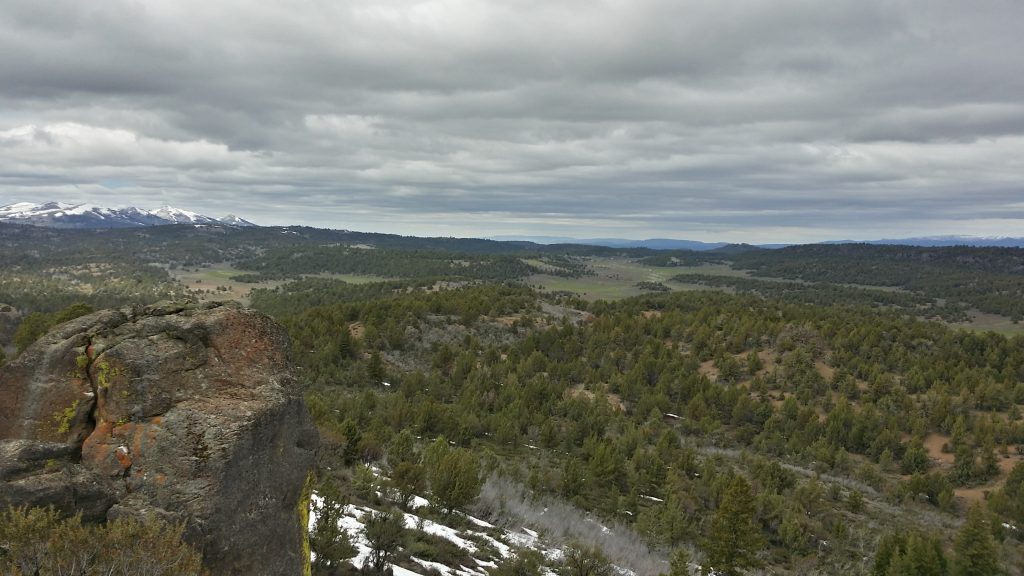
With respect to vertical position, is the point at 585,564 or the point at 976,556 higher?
the point at 585,564

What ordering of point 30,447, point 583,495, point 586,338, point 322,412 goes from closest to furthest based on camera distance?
point 30,447 → point 322,412 → point 583,495 → point 586,338

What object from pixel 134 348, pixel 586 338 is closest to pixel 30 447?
pixel 134 348

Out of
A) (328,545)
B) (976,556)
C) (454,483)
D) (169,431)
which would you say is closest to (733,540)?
(454,483)

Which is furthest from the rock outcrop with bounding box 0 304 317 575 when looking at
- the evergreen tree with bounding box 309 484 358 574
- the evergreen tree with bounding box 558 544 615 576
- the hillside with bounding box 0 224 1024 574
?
the evergreen tree with bounding box 558 544 615 576

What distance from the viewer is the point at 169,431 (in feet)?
24.8

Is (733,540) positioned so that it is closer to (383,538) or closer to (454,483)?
(454,483)

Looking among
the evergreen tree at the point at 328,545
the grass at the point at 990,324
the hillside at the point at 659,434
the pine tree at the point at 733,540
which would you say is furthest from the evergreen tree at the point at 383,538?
the grass at the point at 990,324

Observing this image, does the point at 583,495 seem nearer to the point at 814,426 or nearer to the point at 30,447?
the point at 30,447

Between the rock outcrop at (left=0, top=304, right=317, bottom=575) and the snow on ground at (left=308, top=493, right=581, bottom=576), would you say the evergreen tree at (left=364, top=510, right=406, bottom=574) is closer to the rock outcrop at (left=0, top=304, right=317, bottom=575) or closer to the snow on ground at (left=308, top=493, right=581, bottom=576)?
the snow on ground at (left=308, top=493, right=581, bottom=576)

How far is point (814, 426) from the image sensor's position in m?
49.2

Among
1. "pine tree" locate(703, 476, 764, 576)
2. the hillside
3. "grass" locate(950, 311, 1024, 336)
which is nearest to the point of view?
the hillside

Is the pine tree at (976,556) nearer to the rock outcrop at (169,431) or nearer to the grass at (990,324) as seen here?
the rock outcrop at (169,431)

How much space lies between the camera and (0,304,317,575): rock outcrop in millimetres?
7074

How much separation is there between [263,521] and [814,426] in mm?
53274
